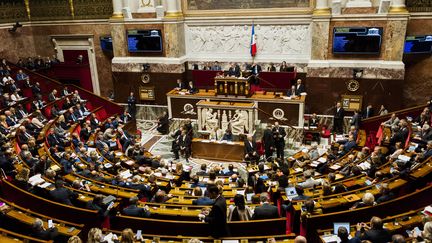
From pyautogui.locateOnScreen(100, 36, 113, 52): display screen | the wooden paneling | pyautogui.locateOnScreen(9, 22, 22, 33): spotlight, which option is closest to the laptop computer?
the wooden paneling

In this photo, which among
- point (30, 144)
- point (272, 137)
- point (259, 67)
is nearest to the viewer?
point (30, 144)

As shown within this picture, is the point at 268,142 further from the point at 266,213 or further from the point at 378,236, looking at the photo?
the point at 378,236

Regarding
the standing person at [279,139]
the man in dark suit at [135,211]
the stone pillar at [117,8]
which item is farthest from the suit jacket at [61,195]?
the stone pillar at [117,8]

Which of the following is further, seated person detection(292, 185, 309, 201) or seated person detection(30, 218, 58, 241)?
seated person detection(292, 185, 309, 201)

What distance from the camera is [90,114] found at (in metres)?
15.0

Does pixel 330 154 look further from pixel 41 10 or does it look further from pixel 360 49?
pixel 41 10

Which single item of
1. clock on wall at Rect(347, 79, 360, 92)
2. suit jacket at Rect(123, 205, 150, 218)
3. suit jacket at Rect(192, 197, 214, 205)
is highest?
clock on wall at Rect(347, 79, 360, 92)

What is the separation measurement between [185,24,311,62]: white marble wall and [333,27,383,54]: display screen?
150 centimetres

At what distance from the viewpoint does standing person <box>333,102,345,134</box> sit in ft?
48.8

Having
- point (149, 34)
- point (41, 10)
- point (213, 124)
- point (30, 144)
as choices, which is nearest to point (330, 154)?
point (213, 124)

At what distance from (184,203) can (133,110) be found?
10.5m

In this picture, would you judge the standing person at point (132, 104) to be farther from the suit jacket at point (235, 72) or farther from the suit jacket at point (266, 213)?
the suit jacket at point (266, 213)

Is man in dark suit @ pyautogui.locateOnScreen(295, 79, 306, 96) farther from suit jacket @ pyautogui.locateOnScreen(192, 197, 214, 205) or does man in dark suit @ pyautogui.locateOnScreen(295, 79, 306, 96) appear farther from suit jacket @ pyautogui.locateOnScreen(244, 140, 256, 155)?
suit jacket @ pyautogui.locateOnScreen(192, 197, 214, 205)

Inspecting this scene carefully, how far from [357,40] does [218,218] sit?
11.5m
